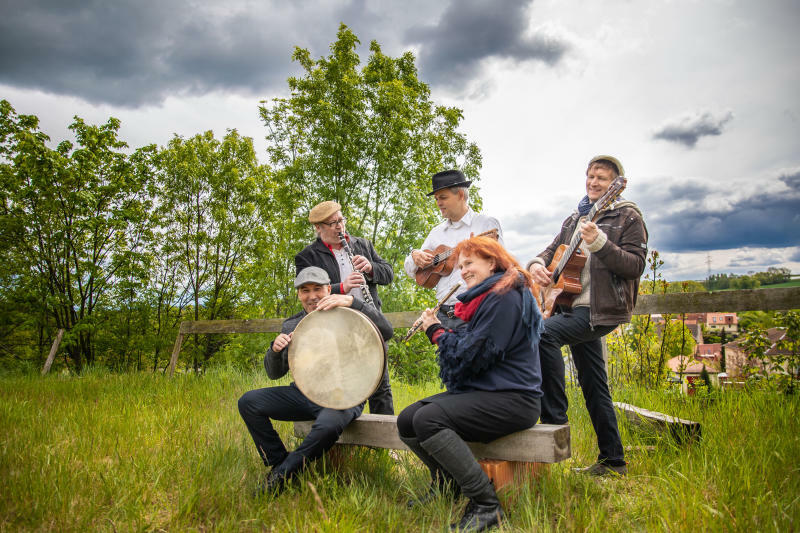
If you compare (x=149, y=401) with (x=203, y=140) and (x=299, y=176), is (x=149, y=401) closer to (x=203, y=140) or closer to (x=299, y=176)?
(x=299, y=176)

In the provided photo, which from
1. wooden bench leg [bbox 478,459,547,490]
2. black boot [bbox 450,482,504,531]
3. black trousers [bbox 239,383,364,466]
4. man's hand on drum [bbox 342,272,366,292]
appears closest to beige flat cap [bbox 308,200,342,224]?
man's hand on drum [bbox 342,272,366,292]

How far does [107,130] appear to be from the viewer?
10523 millimetres

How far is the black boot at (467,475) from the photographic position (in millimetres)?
2436

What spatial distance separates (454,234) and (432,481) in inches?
76.9

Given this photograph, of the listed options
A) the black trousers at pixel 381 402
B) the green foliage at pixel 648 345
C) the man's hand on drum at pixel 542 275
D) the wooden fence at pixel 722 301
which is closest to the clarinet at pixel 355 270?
the black trousers at pixel 381 402

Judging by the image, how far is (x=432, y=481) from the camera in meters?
2.85

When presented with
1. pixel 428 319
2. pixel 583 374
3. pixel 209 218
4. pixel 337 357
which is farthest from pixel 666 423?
pixel 209 218

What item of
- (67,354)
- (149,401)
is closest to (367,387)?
(149,401)

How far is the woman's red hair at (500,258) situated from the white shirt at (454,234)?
0.96 meters

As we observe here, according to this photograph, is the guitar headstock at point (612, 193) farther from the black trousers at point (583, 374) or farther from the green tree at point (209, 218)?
the green tree at point (209, 218)

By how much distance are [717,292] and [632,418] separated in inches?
51.7

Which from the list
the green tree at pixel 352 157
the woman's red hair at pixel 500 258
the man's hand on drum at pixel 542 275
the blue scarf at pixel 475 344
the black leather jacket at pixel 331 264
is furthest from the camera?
the green tree at pixel 352 157

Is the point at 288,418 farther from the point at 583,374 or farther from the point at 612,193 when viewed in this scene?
the point at 612,193

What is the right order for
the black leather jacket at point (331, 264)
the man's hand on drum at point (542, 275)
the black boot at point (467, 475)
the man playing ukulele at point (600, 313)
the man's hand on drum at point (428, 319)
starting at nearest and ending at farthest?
the black boot at point (467, 475), the man's hand on drum at point (428, 319), the man playing ukulele at point (600, 313), the man's hand on drum at point (542, 275), the black leather jacket at point (331, 264)
